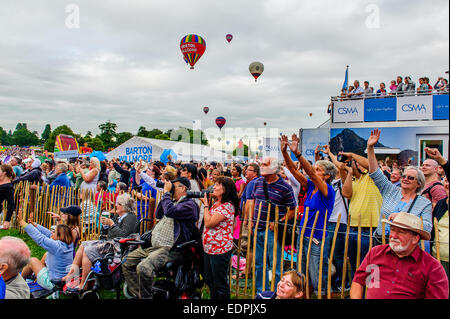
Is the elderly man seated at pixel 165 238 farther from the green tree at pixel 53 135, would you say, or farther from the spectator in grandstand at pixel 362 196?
the green tree at pixel 53 135

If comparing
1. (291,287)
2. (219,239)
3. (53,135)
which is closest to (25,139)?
(53,135)

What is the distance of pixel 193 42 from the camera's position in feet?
60.0

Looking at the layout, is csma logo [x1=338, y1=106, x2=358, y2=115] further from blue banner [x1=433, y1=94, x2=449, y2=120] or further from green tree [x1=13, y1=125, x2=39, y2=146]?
green tree [x1=13, y1=125, x2=39, y2=146]

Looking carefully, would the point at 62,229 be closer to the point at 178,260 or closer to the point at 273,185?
the point at 178,260

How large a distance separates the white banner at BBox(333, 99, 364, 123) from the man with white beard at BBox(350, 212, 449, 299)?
703 inches

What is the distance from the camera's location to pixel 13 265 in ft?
9.77

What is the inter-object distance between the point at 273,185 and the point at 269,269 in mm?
1155

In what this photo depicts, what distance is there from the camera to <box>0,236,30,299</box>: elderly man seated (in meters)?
2.93

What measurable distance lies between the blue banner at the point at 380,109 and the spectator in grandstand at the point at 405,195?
16.1 meters

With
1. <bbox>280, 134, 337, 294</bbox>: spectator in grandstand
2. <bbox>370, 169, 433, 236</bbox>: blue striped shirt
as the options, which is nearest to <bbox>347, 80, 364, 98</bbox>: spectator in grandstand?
<bbox>280, 134, 337, 294</bbox>: spectator in grandstand

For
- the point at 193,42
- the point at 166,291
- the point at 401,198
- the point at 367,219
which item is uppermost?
the point at 193,42
